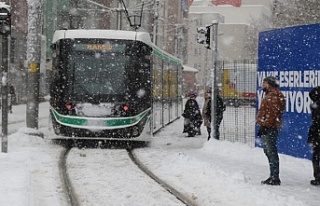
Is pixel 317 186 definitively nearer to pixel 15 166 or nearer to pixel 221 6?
pixel 15 166

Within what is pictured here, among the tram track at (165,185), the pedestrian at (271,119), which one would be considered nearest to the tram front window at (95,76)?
the tram track at (165,185)

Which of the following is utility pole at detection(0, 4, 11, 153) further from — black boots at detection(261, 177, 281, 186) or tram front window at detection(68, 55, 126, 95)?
black boots at detection(261, 177, 281, 186)

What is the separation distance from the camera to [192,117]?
70.9 ft

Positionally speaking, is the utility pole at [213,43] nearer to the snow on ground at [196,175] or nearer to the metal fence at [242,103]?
the metal fence at [242,103]

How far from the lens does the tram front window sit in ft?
53.4

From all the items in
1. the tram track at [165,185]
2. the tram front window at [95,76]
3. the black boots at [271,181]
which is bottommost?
the tram track at [165,185]

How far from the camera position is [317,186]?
33.8ft

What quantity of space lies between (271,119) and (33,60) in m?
9.91

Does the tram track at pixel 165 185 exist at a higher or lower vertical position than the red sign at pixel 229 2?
lower

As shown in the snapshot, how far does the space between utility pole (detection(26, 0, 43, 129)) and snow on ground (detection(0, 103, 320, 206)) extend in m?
1.14

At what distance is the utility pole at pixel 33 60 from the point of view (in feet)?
59.4

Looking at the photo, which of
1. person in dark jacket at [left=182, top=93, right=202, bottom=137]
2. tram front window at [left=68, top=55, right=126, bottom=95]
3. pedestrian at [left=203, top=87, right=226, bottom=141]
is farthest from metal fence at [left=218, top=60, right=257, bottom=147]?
tram front window at [left=68, top=55, right=126, bottom=95]

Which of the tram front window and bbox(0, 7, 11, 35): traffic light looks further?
the tram front window

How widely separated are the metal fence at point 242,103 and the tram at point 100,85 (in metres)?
2.35
